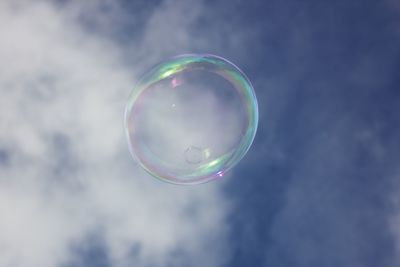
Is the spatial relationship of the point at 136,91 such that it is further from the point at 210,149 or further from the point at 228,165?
the point at 228,165

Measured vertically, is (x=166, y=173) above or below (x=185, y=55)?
below

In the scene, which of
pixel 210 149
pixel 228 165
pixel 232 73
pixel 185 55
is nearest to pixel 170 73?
pixel 185 55

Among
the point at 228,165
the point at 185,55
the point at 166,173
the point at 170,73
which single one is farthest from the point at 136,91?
the point at 228,165

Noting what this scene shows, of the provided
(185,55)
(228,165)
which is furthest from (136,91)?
(228,165)

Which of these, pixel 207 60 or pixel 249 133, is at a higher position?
pixel 207 60

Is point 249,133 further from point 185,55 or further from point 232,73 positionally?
point 185,55

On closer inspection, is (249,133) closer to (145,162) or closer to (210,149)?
(210,149)

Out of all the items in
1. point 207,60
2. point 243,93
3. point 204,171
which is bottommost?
point 204,171
